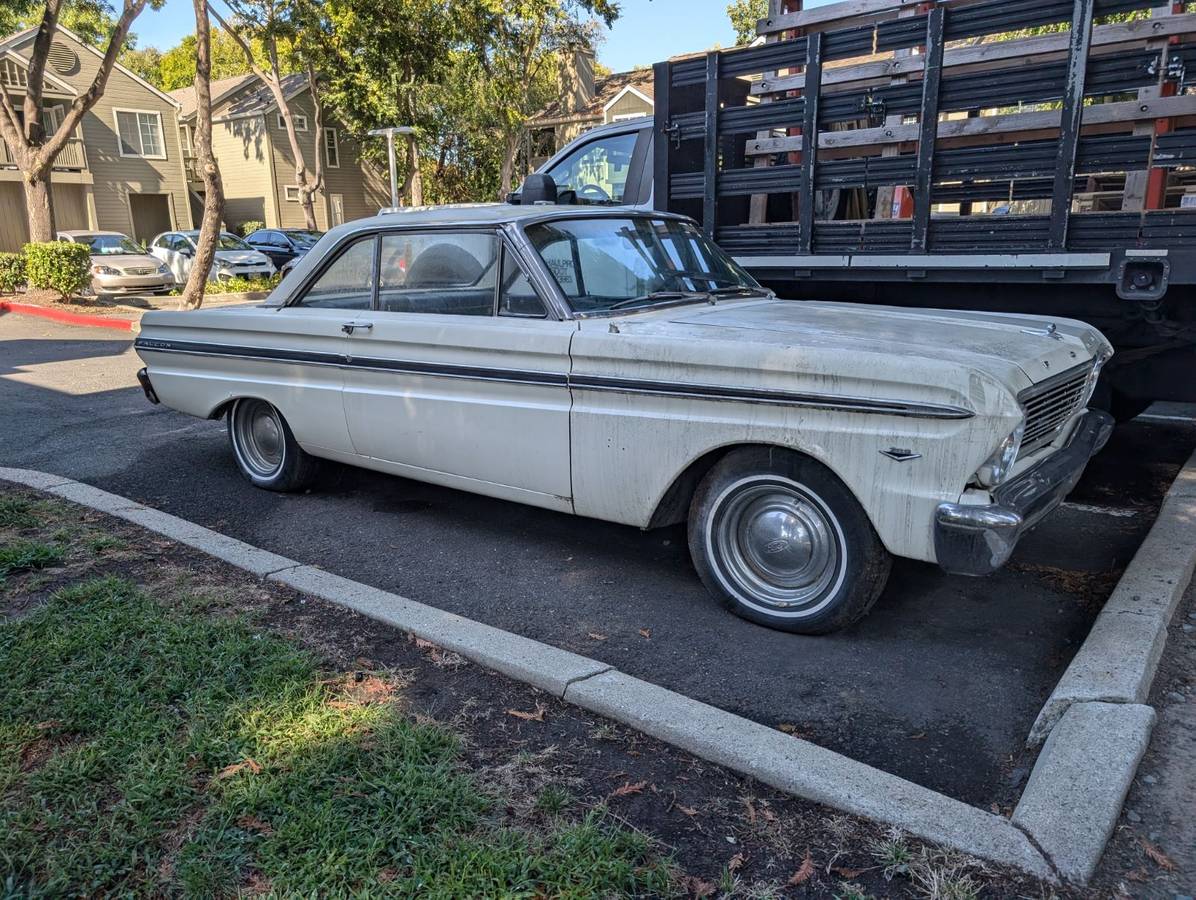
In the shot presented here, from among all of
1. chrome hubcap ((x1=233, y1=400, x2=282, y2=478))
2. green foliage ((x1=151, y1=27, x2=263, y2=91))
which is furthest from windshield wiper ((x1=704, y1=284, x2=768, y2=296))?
green foliage ((x1=151, y1=27, x2=263, y2=91))

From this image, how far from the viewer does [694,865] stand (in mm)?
2387

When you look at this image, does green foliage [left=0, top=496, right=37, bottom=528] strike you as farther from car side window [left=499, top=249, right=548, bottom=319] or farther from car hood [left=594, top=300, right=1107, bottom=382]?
car hood [left=594, top=300, right=1107, bottom=382]

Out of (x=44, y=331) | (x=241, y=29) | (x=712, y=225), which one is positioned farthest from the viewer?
(x=241, y=29)

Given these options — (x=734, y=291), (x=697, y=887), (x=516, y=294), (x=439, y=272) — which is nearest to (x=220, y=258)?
(x=439, y=272)

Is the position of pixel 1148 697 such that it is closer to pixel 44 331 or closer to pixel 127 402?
pixel 127 402

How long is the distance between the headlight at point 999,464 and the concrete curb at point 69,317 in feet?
44.2

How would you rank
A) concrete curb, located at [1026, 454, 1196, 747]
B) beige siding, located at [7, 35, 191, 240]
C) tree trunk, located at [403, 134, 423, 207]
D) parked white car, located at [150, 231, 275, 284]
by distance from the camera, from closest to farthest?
1. concrete curb, located at [1026, 454, 1196, 747]
2. parked white car, located at [150, 231, 275, 284]
3. tree trunk, located at [403, 134, 423, 207]
4. beige siding, located at [7, 35, 191, 240]

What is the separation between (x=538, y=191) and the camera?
21.2 feet

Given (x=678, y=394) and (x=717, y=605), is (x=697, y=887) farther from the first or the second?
(x=678, y=394)

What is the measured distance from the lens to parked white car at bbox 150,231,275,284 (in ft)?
70.9

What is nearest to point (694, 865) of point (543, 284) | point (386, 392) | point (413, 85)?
point (543, 284)

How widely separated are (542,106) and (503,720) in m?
30.9

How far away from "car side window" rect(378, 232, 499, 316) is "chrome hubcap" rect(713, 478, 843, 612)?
1.60 meters

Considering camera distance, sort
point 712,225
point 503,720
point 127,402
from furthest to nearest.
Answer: point 127,402 < point 712,225 < point 503,720
